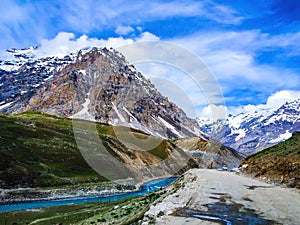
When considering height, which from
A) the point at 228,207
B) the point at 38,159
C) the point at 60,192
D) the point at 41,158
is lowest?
the point at 60,192

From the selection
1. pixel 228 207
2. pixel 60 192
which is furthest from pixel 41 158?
pixel 228 207

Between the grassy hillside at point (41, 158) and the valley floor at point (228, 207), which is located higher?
the grassy hillside at point (41, 158)

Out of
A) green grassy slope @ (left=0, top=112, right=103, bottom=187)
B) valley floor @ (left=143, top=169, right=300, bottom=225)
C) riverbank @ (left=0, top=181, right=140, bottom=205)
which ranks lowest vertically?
riverbank @ (left=0, top=181, right=140, bottom=205)

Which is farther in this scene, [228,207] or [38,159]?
[38,159]

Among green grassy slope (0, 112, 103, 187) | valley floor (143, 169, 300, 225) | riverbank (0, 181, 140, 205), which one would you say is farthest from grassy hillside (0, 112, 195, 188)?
valley floor (143, 169, 300, 225)

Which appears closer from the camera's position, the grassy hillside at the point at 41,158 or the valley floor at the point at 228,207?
the valley floor at the point at 228,207

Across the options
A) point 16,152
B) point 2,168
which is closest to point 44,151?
point 16,152

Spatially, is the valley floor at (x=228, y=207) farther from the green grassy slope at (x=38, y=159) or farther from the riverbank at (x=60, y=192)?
the green grassy slope at (x=38, y=159)

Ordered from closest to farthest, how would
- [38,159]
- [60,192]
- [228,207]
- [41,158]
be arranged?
[228,207] → [60,192] → [38,159] → [41,158]

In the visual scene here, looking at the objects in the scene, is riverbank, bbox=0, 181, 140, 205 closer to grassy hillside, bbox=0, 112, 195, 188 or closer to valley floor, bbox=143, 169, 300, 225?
grassy hillside, bbox=0, 112, 195, 188

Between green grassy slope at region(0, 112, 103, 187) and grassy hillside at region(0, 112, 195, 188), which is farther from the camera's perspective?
grassy hillside at region(0, 112, 195, 188)

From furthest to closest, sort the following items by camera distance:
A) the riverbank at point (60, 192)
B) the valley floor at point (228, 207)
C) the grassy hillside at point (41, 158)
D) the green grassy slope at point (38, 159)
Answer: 1. the grassy hillside at point (41, 158)
2. the green grassy slope at point (38, 159)
3. the riverbank at point (60, 192)
4. the valley floor at point (228, 207)

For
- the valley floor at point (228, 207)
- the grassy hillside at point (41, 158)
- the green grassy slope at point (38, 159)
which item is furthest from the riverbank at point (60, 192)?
the valley floor at point (228, 207)

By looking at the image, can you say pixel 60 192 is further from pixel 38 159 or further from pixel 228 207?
pixel 228 207
